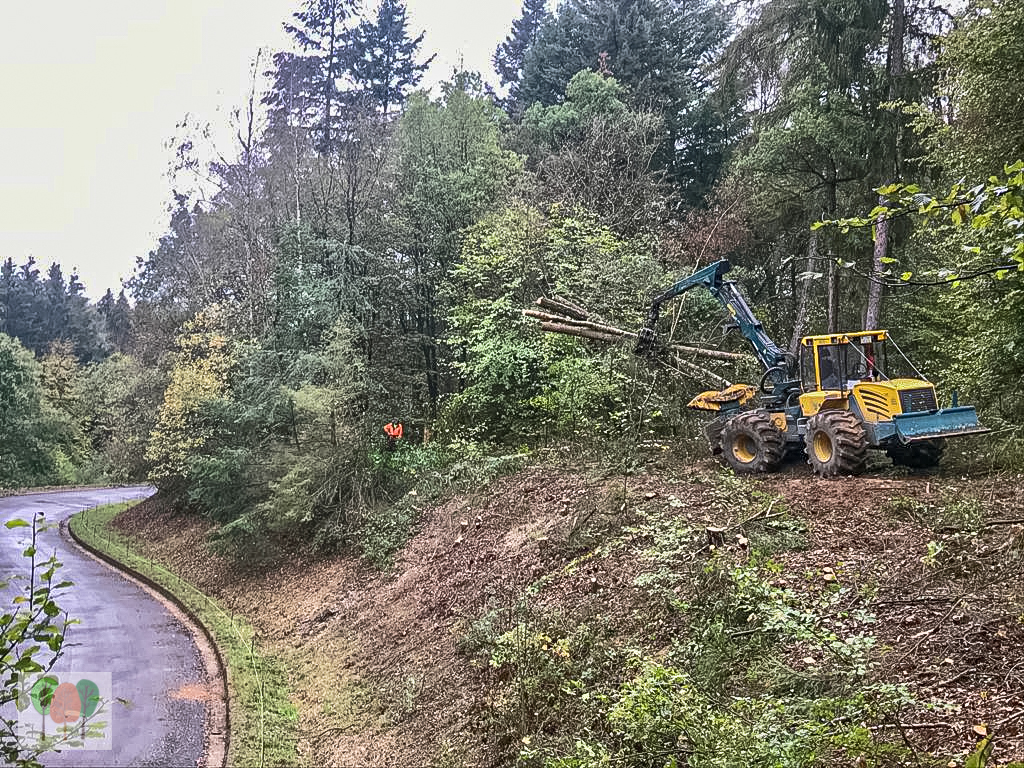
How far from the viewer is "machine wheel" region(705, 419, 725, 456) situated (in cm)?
1159

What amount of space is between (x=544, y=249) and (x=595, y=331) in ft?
11.4

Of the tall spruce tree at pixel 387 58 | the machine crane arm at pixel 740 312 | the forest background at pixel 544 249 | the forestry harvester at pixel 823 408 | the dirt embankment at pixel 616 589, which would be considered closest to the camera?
the dirt embankment at pixel 616 589

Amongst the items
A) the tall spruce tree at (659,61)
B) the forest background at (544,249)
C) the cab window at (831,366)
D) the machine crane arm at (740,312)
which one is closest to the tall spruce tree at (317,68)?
the forest background at (544,249)

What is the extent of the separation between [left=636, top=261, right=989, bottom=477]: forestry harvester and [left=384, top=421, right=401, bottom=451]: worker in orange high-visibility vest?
6829 mm

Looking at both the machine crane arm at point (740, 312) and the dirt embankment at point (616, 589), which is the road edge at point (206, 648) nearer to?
the dirt embankment at point (616, 589)

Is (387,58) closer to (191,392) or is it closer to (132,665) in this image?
(191,392)

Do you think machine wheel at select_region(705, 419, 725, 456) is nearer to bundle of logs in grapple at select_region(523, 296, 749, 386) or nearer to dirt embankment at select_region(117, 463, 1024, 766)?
dirt embankment at select_region(117, 463, 1024, 766)

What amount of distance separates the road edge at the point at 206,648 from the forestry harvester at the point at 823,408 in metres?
8.03

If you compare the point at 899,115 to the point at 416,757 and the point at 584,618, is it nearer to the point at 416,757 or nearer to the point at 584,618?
the point at 584,618

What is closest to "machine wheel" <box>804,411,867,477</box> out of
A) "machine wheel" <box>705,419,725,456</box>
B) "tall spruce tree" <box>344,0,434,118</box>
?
"machine wheel" <box>705,419,725,456</box>

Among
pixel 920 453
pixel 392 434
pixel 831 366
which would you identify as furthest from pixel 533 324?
pixel 920 453

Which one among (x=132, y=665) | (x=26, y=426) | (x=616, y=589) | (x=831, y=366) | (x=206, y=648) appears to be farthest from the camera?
(x=26, y=426)

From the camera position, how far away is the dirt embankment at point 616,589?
15.7ft

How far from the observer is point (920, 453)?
955 cm
